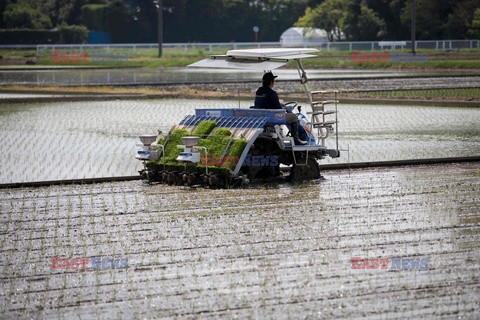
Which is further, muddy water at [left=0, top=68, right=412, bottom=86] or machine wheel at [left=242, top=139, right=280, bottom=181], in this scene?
muddy water at [left=0, top=68, right=412, bottom=86]

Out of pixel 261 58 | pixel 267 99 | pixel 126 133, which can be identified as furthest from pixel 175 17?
pixel 261 58

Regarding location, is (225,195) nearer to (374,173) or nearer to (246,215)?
(246,215)

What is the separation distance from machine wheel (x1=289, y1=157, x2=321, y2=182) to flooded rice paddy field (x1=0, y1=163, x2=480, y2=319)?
29 cm

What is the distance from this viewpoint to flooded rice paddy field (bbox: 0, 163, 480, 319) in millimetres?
7414

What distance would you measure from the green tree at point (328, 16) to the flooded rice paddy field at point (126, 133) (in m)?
48.5

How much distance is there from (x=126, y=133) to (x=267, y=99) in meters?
6.62

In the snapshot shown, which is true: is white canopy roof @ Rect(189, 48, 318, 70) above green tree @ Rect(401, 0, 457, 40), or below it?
below

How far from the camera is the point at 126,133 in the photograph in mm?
19766

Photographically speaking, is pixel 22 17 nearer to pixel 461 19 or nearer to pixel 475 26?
pixel 461 19

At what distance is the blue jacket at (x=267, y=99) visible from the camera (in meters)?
13.7

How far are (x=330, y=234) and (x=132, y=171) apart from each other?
5.60 meters

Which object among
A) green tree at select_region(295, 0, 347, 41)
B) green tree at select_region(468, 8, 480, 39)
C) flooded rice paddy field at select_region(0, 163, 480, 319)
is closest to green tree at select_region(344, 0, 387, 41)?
green tree at select_region(295, 0, 347, 41)

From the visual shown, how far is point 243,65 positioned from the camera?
44.1 ft

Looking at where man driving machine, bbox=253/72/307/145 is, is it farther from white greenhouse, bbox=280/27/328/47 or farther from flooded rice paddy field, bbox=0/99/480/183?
white greenhouse, bbox=280/27/328/47
